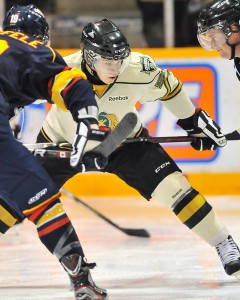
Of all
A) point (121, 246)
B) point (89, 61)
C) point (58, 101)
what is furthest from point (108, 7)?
point (58, 101)

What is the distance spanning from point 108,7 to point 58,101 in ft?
12.9

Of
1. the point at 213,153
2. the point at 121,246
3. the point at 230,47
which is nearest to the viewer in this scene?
the point at 230,47

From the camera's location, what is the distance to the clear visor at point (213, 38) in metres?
3.78

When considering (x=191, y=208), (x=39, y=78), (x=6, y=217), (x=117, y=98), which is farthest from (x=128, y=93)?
(x=39, y=78)

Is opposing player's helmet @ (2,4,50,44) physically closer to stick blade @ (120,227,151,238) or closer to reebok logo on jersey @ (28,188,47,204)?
reebok logo on jersey @ (28,188,47,204)

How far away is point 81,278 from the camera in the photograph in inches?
121

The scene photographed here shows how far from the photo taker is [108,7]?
699cm

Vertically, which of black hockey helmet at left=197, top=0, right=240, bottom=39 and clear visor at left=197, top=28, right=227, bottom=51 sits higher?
black hockey helmet at left=197, top=0, right=240, bottom=39

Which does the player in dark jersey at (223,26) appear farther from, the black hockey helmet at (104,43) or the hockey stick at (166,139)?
the hockey stick at (166,139)

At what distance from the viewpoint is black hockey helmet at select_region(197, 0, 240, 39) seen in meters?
3.76

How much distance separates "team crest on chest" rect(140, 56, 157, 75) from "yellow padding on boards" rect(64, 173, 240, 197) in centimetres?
244

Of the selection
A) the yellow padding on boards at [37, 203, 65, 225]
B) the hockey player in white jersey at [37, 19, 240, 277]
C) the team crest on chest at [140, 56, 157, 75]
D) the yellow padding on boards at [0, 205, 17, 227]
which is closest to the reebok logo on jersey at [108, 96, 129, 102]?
the hockey player in white jersey at [37, 19, 240, 277]

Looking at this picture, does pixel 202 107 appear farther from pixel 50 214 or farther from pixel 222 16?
pixel 50 214

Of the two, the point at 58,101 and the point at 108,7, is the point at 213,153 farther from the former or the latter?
the point at 58,101
